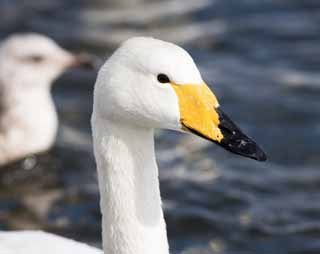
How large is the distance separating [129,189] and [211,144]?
465 centimetres

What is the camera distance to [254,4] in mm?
13344

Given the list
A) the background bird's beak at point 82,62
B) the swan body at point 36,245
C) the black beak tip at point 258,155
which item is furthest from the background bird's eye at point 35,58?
the black beak tip at point 258,155

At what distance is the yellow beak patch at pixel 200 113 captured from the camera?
5.81 m

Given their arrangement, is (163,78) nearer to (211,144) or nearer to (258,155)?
(258,155)

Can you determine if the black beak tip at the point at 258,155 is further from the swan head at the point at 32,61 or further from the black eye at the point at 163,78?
the swan head at the point at 32,61

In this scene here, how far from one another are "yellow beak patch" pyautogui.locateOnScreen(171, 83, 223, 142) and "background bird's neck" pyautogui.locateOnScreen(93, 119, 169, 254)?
26 cm

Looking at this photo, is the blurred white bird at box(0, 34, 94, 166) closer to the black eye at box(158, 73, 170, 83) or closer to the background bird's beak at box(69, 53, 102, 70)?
the background bird's beak at box(69, 53, 102, 70)

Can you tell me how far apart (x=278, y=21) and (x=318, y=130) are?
2.39m

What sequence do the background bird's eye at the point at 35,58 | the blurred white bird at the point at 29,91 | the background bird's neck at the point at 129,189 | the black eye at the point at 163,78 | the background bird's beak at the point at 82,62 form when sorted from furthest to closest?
the background bird's eye at the point at 35,58, the background bird's beak at the point at 82,62, the blurred white bird at the point at 29,91, the background bird's neck at the point at 129,189, the black eye at the point at 163,78

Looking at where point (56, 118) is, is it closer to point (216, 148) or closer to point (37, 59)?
point (37, 59)

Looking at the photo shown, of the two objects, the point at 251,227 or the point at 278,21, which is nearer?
the point at 251,227

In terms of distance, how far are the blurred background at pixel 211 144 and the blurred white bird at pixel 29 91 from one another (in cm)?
16

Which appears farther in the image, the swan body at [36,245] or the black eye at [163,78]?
the swan body at [36,245]

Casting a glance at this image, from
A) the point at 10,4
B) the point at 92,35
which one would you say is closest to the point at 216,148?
the point at 92,35
